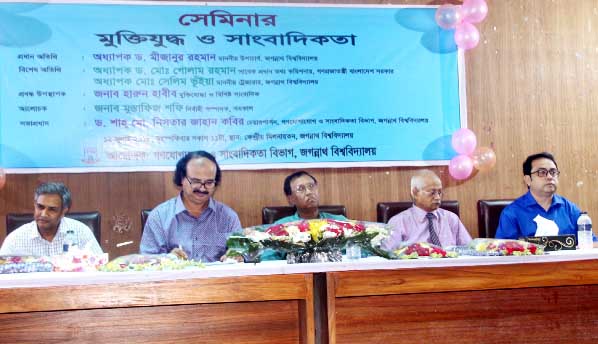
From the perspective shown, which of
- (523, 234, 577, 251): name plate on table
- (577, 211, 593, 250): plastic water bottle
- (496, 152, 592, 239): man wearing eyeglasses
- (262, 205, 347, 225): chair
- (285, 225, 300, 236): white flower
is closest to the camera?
(285, 225, 300, 236): white flower

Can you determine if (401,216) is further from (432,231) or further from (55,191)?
(55,191)

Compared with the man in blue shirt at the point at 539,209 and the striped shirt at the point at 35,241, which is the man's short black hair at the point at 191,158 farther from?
the man in blue shirt at the point at 539,209

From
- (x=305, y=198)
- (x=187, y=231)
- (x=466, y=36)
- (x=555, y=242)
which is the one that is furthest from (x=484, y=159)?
(x=187, y=231)

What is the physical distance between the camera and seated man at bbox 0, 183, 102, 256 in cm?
349

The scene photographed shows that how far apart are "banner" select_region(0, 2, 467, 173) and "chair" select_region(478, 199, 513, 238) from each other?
0.49 meters

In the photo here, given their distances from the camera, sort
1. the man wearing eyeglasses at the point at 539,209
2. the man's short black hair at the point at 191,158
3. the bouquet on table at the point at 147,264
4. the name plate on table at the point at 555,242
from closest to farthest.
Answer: the bouquet on table at the point at 147,264, the name plate on table at the point at 555,242, the man wearing eyeglasses at the point at 539,209, the man's short black hair at the point at 191,158

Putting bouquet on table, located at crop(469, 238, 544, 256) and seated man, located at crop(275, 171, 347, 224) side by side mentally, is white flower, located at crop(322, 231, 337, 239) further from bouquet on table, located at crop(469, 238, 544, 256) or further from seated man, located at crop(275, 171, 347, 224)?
seated man, located at crop(275, 171, 347, 224)

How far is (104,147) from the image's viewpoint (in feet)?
13.8

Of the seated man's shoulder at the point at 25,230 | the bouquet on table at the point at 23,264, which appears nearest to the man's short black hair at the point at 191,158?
the seated man's shoulder at the point at 25,230

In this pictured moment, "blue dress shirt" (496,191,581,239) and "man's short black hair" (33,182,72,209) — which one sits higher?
"man's short black hair" (33,182,72,209)

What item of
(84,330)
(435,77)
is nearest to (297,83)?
(435,77)

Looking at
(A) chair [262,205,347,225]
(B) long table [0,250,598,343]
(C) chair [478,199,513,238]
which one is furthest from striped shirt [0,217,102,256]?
(C) chair [478,199,513,238]

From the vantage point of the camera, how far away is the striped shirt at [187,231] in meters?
3.68

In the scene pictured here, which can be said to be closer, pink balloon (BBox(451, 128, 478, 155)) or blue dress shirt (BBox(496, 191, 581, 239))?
blue dress shirt (BBox(496, 191, 581, 239))
